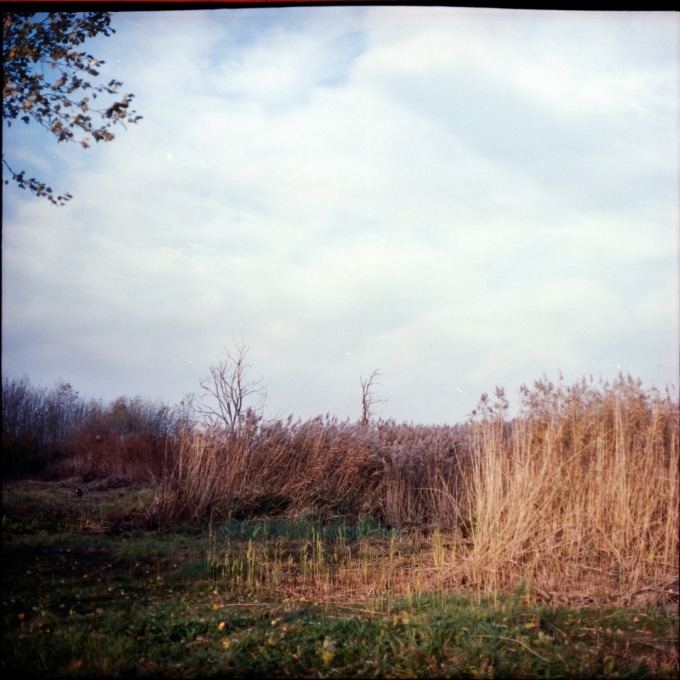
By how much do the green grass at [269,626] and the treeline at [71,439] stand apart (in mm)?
2495

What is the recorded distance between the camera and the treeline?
8430mm

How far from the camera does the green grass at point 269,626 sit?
3539 mm

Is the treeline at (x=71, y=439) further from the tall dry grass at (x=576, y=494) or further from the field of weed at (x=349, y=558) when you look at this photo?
the tall dry grass at (x=576, y=494)

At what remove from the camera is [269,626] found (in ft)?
13.4

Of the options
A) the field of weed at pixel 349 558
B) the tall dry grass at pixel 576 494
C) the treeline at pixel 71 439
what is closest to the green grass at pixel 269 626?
the field of weed at pixel 349 558

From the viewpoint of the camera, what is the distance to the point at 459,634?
3879 millimetres

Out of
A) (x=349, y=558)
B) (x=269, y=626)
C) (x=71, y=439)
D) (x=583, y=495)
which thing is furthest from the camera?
(x=71, y=439)

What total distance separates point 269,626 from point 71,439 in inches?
244

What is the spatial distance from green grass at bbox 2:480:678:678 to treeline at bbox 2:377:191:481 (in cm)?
249

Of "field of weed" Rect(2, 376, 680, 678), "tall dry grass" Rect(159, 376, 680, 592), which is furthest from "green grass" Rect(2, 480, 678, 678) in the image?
"tall dry grass" Rect(159, 376, 680, 592)

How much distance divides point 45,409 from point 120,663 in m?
6.28

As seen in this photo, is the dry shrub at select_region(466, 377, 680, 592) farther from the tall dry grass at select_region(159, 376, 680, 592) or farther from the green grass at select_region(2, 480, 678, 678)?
the green grass at select_region(2, 480, 678, 678)

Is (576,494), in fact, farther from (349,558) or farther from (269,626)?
(269,626)

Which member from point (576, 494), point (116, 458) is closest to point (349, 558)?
point (576, 494)
